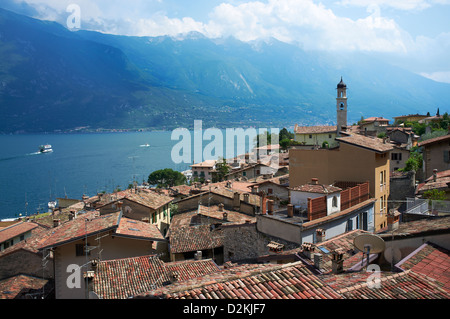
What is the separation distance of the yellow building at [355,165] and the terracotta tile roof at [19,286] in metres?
13.3

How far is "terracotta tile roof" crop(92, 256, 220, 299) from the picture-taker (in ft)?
37.1

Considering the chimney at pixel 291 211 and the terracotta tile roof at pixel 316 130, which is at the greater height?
the terracotta tile roof at pixel 316 130

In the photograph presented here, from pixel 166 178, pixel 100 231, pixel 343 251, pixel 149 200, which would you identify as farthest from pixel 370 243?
pixel 166 178

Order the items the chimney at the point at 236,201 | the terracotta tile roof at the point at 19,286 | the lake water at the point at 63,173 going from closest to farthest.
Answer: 1. the terracotta tile roof at the point at 19,286
2. the chimney at the point at 236,201
3. the lake water at the point at 63,173

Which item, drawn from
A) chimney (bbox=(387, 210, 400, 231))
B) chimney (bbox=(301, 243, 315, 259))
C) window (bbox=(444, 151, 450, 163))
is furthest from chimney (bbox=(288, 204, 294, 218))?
window (bbox=(444, 151, 450, 163))

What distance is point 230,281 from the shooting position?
6195 millimetres

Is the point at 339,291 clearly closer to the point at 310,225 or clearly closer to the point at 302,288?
the point at 302,288

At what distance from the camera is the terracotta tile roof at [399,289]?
6.14 m

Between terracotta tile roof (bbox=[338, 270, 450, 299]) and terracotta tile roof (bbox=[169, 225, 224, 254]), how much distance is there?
431 inches

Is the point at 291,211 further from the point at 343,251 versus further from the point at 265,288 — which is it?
the point at 265,288

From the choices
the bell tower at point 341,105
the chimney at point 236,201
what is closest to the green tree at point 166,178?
the bell tower at point 341,105

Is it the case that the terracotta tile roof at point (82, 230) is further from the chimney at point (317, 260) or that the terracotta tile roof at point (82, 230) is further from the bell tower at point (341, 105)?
the bell tower at point (341, 105)

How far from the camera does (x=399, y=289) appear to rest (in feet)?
21.1

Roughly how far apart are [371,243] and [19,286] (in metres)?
15.0
